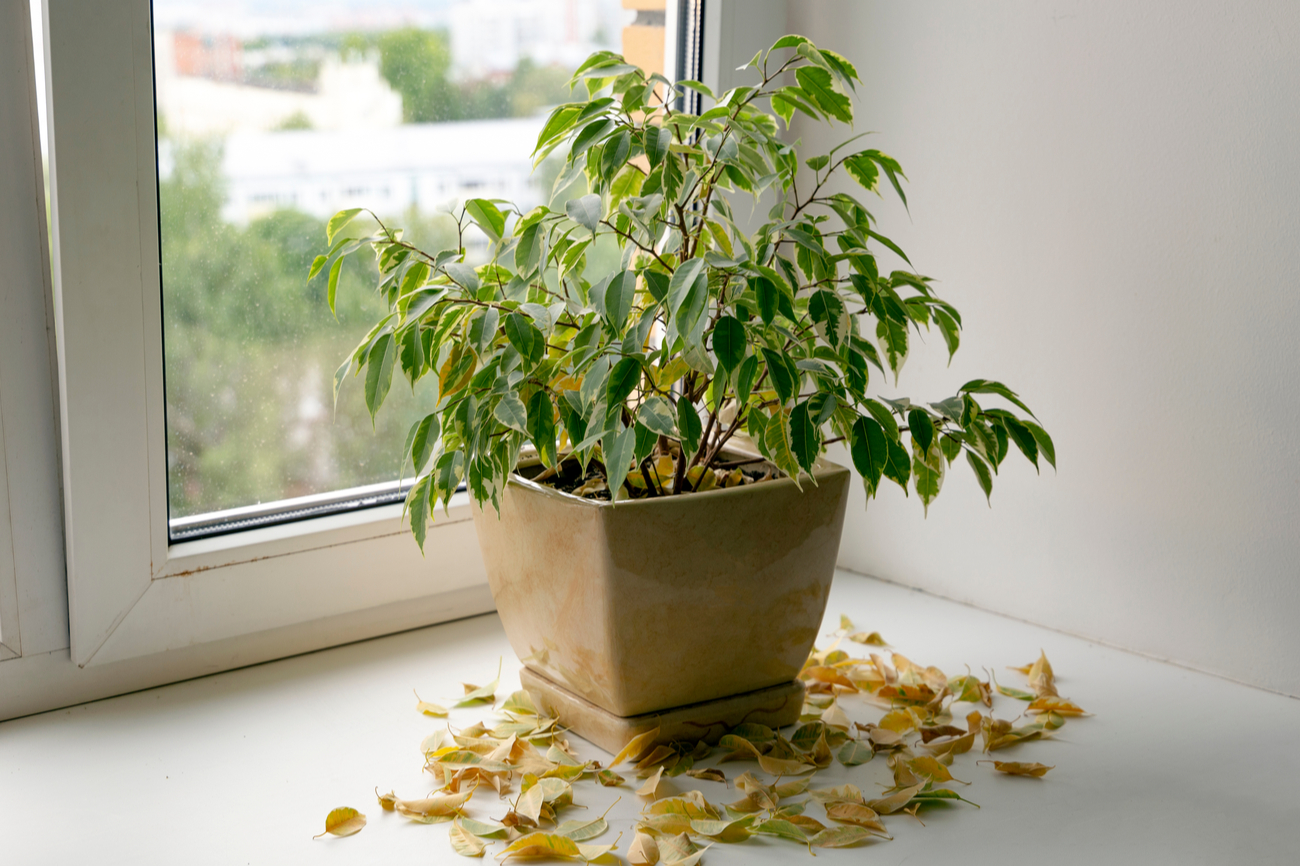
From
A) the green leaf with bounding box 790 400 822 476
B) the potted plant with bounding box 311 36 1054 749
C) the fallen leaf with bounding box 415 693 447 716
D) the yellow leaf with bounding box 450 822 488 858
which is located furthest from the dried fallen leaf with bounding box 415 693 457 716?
the green leaf with bounding box 790 400 822 476

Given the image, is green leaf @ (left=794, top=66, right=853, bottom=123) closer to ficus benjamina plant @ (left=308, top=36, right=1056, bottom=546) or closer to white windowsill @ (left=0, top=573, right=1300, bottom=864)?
ficus benjamina plant @ (left=308, top=36, right=1056, bottom=546)

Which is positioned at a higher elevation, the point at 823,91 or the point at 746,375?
the point at 823,91

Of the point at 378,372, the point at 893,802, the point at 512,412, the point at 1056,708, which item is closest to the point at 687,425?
the point at 512,412

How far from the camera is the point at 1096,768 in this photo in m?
0.94

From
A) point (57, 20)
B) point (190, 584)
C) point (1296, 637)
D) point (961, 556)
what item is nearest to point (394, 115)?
point (57, 20)

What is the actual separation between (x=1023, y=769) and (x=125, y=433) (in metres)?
0.83

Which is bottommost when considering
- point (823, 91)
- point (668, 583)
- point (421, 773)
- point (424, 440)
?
point (421, 773)

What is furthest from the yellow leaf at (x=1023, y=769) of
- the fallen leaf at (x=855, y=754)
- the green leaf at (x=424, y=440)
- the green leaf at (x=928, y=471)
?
the green leaf at (x=424, y=440)

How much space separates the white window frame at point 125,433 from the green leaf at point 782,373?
546mm

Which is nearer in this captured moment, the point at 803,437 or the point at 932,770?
the point at 803,437

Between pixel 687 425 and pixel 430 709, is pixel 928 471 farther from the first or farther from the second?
pixel 430 709

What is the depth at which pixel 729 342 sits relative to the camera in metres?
0.77

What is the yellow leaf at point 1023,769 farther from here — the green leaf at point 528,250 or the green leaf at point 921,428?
the green leaf at point 528,250

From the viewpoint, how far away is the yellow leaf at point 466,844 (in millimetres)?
789
